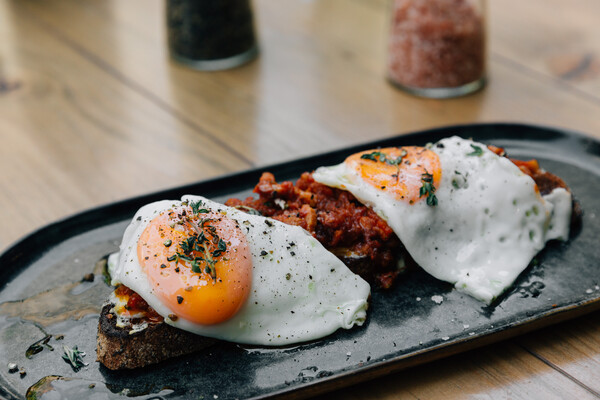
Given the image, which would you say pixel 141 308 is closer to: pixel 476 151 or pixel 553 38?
pixel 476 151

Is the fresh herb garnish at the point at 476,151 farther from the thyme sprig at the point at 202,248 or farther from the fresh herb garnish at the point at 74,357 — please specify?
the fresh herb garnish at the point at 74,357

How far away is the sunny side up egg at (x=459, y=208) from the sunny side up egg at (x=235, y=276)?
30 cm

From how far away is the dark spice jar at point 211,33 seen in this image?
13.8 feet

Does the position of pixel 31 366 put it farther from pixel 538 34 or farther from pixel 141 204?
pixel 538 34

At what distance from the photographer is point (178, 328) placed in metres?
2.26

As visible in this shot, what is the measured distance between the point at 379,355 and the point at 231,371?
48cm

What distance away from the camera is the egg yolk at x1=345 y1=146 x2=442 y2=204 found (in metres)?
2.59

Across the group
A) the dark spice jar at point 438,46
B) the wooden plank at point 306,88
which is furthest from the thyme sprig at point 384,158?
the dark spice jar at point 438,46

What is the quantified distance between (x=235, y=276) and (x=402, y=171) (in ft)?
2.59

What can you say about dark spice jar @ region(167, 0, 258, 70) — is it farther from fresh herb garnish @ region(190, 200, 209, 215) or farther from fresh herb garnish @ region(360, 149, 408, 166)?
fresh herb garnish @ region(190, 200, 209, 215)

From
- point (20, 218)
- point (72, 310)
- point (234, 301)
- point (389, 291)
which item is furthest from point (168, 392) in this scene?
point (20, 218)

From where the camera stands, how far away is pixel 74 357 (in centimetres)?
225

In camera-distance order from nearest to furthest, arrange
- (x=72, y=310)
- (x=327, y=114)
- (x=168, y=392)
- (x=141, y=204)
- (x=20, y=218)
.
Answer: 1. (x=168, y=392)
2. (x=72, y=310)
3. (x=141, y=204)
4. (x=20, y=218)
5. (x=327, y=114)

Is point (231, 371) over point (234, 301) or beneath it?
beneath
